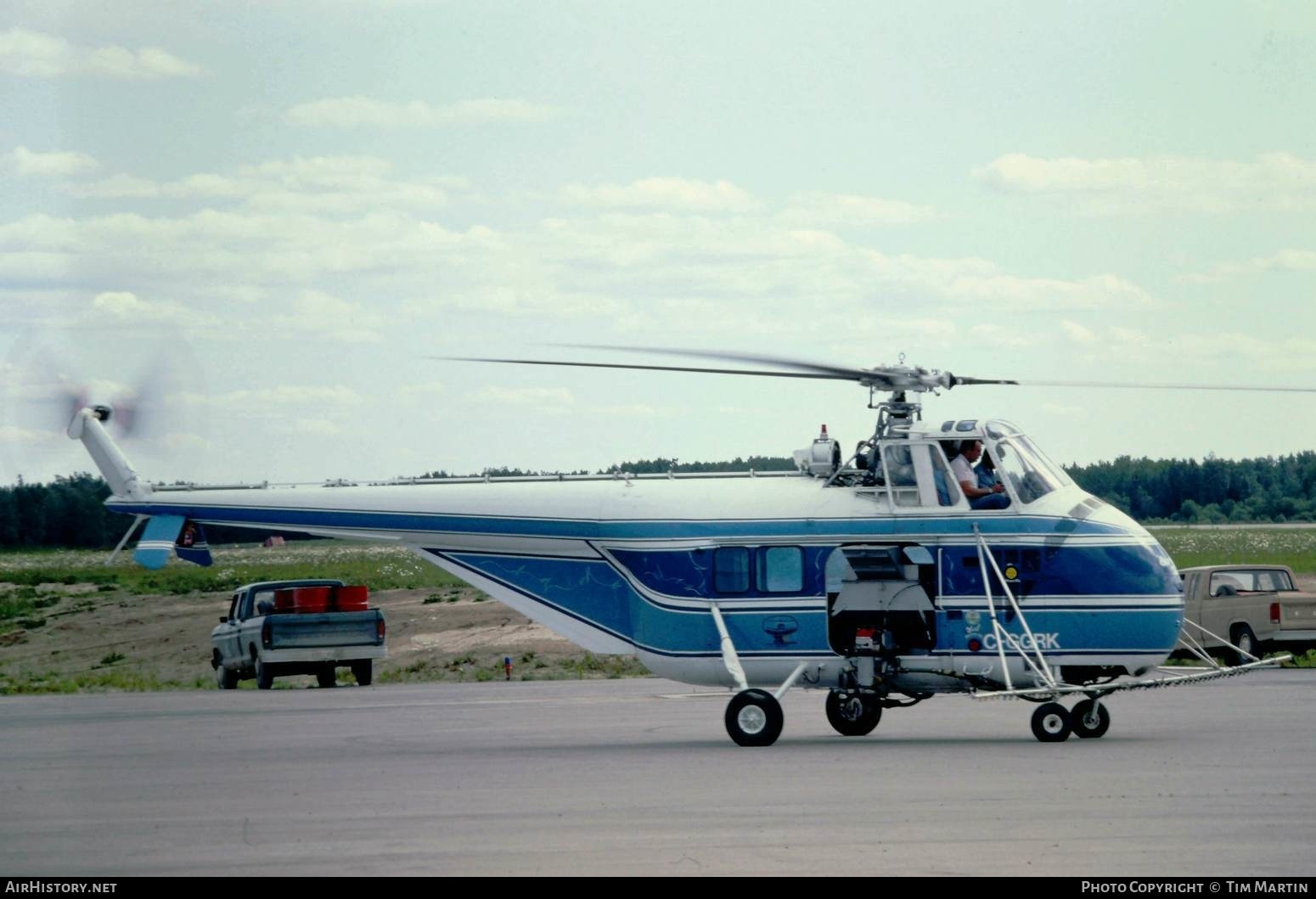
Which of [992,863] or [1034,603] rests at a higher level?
[1034,603]

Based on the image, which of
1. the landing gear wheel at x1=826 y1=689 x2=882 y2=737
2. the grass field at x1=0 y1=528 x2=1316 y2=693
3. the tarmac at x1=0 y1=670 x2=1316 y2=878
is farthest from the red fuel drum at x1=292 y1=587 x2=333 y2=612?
the landing gear wheel at x1=826 y1=689 x2=882 y2=737

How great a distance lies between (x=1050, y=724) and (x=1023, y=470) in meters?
2.91

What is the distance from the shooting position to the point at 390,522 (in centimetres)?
2148

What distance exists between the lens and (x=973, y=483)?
1969cm

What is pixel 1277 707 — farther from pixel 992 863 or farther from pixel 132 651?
pixel 132 651

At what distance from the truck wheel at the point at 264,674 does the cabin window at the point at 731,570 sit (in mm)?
12834

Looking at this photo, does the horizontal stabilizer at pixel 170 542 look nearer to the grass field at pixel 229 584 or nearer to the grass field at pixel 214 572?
the grass field at pixel 229 584

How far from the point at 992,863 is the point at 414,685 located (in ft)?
73.9

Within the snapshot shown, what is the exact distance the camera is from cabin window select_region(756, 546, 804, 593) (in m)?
19.8

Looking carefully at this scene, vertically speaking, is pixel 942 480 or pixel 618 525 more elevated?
pixel 942 480

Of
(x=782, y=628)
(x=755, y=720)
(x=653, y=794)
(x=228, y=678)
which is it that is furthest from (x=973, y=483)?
(x=228, y=678)

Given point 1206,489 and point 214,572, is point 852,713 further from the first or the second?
point 1206,489

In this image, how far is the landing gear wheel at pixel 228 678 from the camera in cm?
3238

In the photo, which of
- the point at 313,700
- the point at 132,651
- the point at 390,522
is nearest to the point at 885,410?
the point at 390,522
